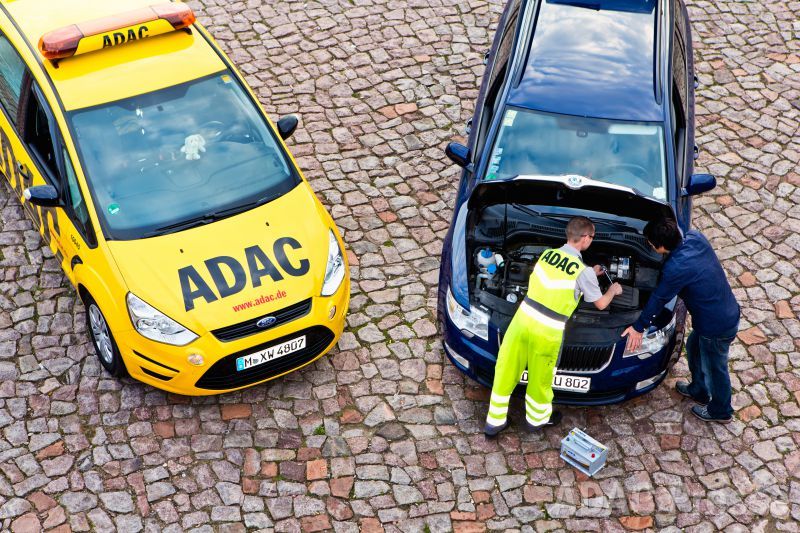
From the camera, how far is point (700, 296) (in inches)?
269

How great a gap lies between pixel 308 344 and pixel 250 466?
41.4 inches

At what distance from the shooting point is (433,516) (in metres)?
6.81

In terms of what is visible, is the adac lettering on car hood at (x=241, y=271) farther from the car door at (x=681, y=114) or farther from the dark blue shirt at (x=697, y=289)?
the car door at (x=681, y=114)

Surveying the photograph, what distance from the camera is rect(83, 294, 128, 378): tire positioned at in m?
7.43

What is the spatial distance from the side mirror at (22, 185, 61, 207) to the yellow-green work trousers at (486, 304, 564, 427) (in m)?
3.76

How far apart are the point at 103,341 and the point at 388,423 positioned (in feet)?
7.90

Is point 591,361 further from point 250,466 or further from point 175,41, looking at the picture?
point 175,41

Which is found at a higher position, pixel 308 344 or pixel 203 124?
pixel 203 124

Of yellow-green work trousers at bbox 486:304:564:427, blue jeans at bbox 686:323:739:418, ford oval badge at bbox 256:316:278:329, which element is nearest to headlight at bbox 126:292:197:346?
ford oval badge at bbox 256:316:278:329

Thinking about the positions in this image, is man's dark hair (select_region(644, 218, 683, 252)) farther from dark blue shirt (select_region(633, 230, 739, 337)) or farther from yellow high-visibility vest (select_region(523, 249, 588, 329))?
yellow high-visibility vest (select_region(523, 249, 588, 329))

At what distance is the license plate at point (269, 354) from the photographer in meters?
7.22

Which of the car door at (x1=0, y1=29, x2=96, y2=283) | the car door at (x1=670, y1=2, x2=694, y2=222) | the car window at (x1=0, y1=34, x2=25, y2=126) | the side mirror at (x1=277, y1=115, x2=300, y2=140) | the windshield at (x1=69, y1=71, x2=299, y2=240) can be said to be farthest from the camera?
the side mirror at (x1=277, y1=115, x2=300, y2=140)

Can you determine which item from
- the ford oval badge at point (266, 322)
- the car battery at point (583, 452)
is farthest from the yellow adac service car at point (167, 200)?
the car battery at point (583, 452)

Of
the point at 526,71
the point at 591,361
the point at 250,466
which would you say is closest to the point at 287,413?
the point at 250,466
